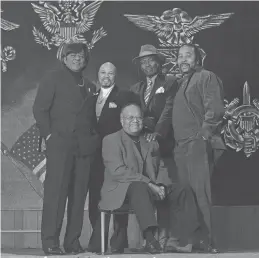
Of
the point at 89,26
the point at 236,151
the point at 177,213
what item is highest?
the point at 89,26

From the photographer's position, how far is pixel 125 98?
9312 mm

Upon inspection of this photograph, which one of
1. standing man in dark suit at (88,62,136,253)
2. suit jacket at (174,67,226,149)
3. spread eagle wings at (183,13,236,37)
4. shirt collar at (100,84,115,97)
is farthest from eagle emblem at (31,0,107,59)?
suit jacket at (174,67,226,149)

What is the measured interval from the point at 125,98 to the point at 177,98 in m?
0.57

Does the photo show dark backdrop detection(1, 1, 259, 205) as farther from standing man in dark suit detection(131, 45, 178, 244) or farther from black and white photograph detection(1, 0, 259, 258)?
standing man in dark suit detection(131, 45, 178, 244)

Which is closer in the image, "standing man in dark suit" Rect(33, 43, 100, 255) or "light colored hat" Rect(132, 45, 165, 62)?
"standing man in dark suit" Rect(33, 43, 100, 255)

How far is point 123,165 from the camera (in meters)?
9.02

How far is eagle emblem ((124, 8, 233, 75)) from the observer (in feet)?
31.0

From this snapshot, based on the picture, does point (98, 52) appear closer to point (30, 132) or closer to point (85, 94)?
point (85, 94)

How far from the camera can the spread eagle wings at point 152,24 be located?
31.0 feet

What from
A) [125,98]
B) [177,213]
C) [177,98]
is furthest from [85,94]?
[177,213]

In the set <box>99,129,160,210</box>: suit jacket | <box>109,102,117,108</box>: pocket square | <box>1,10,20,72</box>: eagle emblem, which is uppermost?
<box>1,10,20,72</box>: eagle emblem

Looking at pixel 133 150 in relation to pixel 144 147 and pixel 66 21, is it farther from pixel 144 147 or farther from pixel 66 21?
pixel 66 21

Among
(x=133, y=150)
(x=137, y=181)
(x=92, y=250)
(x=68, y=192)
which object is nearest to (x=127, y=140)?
(x=133, y=150)

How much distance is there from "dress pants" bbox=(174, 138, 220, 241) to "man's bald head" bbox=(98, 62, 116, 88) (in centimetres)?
102
